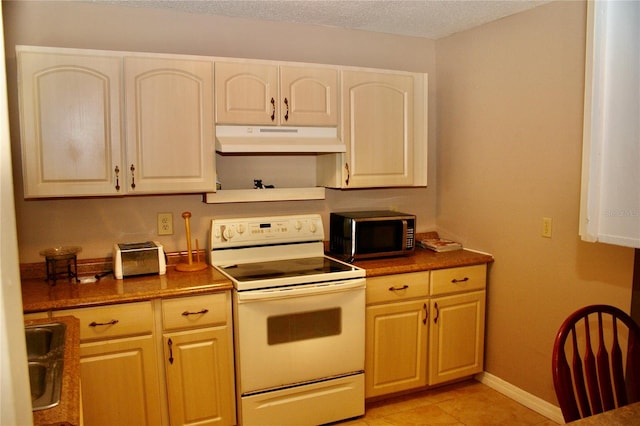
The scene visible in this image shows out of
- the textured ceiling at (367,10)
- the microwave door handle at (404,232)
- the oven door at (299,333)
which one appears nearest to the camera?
the oven door at (299,333)

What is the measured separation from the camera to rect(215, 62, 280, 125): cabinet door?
2586 millimetres

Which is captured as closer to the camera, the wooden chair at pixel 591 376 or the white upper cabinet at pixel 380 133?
the wooden chair at pixel 591 376

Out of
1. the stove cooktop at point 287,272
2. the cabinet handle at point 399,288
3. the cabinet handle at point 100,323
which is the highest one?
the stove cooktop at point 287,272

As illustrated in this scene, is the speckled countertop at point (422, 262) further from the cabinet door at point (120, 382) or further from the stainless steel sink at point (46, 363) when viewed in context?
the stainless steel sink at point (46, 363)

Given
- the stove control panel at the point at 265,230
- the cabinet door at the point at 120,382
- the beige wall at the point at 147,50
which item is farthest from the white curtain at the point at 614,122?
the beige wall at the point at 147,50

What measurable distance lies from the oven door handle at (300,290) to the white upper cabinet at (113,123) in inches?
25.5

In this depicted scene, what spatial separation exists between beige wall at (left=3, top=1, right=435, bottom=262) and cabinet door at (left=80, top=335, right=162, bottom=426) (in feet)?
2.21

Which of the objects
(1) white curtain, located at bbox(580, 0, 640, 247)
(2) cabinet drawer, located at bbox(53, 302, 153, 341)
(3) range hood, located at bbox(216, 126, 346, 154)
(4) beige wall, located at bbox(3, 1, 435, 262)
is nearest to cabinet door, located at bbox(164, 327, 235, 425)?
(2) cabinet drawer, located at bbox(53, 302, 153, 341)

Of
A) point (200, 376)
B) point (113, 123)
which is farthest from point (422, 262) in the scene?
point (113, 123)

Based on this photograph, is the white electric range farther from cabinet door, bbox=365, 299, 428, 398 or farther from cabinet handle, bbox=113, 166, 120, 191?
cabinet handle, bbox=113, 166, 120, 191

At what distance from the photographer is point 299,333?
8.21 ft

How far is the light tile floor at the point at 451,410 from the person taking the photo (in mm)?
2713

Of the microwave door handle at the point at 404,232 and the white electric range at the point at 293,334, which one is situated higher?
the microwave door handle at the point at 404,232

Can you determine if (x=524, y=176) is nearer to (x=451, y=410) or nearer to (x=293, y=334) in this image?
(x=451, y=410)
